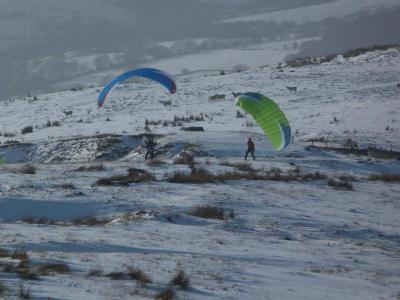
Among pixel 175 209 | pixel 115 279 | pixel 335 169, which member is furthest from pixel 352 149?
pixel 115 279

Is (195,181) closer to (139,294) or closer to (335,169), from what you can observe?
(335,169)

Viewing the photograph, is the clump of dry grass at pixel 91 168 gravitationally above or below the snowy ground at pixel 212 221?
above

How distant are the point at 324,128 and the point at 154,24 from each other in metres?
139

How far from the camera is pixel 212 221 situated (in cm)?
1270

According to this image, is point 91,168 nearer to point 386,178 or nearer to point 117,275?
point 386,178

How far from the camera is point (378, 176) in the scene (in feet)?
64.7

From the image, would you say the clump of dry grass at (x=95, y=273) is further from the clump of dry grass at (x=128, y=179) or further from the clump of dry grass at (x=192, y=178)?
the clump of dry grass at (x=192, y=178)

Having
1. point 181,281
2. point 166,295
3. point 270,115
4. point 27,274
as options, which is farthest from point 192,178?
point 166,295

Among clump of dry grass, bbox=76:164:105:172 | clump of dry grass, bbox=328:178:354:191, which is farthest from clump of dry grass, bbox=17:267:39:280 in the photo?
clump of dry grass, bbox=328:178:354:191

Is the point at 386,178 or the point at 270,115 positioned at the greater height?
the point at 270,115

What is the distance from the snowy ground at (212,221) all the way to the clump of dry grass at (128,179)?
1.03 feet

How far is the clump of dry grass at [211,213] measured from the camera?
43.0 feet

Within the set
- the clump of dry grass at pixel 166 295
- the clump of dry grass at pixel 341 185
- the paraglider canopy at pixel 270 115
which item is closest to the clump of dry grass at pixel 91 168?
the paraglider canopy at pixel 270 115

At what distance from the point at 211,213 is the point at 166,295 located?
5.78m
